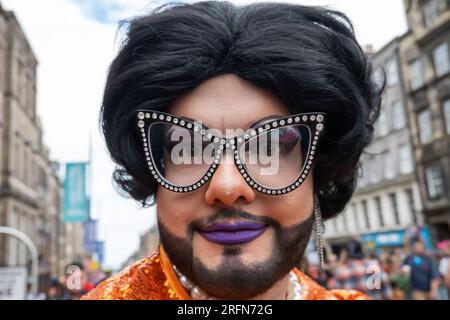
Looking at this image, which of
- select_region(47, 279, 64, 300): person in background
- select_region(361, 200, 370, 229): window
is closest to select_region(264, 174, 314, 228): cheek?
select_region(47, 279, 64, 300): person in background

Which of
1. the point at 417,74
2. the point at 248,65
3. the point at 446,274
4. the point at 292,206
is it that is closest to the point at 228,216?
the point at 292,206

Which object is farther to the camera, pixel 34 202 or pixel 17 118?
pixel 34 202

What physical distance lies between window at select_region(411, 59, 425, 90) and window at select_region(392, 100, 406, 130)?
908 millimetres

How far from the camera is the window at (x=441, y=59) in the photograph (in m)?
16.7

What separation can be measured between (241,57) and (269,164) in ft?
0.97

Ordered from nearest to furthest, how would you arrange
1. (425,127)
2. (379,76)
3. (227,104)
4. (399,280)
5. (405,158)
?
(227,104), (379,76), (399,280), (425,127), (405,158)

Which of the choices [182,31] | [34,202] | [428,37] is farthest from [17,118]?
[182,31]

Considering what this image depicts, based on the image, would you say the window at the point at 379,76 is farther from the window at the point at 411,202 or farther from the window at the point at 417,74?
the window at the point at 411,202

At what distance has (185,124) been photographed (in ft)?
3.78

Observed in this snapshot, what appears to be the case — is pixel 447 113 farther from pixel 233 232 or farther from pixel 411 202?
pixel 233 232

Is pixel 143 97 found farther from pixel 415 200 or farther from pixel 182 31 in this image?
pixel 415 200

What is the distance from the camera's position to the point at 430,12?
16516 millimetres

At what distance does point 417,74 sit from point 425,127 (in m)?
2.16

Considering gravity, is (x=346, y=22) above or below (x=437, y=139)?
below
